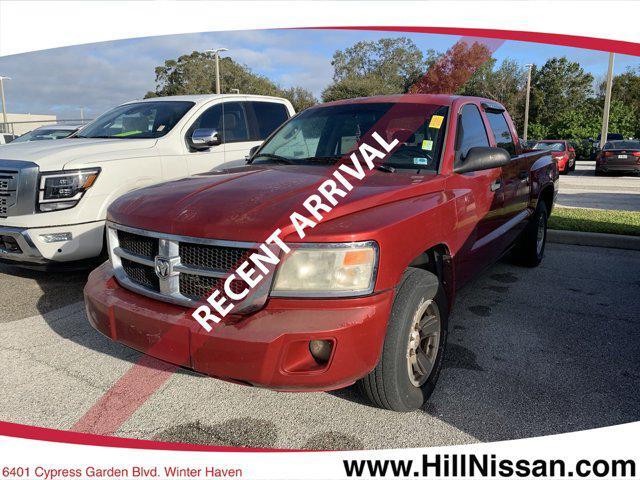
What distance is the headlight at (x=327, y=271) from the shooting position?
2.25m

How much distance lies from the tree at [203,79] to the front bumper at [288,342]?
42891 mm

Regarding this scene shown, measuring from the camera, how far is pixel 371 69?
43.0m

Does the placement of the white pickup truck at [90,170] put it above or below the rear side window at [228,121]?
below

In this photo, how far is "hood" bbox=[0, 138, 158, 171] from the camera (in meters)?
4.53

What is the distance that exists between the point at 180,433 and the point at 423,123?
2.54 metres

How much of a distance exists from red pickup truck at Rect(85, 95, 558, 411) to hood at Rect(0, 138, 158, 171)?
1884 mm

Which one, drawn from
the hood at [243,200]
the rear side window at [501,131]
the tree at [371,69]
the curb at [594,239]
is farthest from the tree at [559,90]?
the hood at [243,200]

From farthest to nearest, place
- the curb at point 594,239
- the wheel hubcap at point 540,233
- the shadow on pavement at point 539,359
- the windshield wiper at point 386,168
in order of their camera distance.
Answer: the curb at point 594,239, the wheel hubcap at point 540,233, the windshield wiper at point 386,168, the shadow on pavement at point 539,359

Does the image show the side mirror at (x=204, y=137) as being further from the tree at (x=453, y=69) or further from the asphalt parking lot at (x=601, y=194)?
the asphalt parking lot at (x=601, y=194)

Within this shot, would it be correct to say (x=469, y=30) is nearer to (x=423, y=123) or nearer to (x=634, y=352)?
(x=423, y=123)

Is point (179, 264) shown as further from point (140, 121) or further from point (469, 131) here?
point (140, 121)

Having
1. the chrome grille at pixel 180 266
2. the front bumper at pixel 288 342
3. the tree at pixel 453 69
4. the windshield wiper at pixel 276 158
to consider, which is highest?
the tree at pixel 453 69

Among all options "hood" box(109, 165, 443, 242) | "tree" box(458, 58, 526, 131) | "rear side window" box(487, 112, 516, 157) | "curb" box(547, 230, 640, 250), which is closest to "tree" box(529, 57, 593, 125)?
"tree" box(458, 58, 526, 131)

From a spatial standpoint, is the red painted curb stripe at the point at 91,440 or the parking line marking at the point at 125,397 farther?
the parking line marking at the point at 125,397
